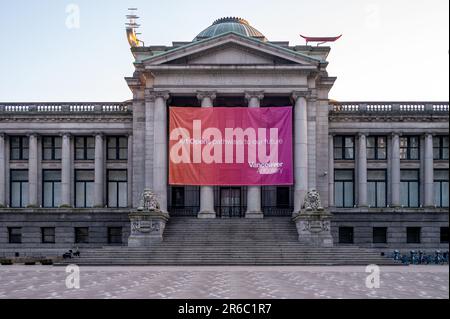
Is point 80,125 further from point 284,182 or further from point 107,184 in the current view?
point 284,182

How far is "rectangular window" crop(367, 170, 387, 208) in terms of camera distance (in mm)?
69188

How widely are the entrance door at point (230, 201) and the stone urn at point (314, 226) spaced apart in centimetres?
1199

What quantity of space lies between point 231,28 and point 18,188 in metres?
31.7

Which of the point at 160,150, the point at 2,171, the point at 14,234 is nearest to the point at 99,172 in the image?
the point at 160,150

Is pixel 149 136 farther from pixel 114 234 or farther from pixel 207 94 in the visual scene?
pixel 114 234

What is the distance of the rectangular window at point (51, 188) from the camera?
6944 centimetres

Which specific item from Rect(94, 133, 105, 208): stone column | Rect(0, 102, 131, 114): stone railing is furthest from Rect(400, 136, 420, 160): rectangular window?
Rect(94, 133, 105, 208): stone column

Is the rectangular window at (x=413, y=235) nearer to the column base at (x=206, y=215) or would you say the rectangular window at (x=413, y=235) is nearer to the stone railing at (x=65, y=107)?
the column base at (x=206, y=215)

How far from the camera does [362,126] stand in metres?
68.4

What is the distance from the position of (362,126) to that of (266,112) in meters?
13.2

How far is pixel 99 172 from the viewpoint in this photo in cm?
6806

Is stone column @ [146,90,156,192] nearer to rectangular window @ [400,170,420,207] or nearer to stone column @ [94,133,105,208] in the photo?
stone column @ [94,133,105,208]

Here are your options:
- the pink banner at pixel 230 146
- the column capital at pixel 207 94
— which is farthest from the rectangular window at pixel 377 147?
the column capital at pixel 207 94
